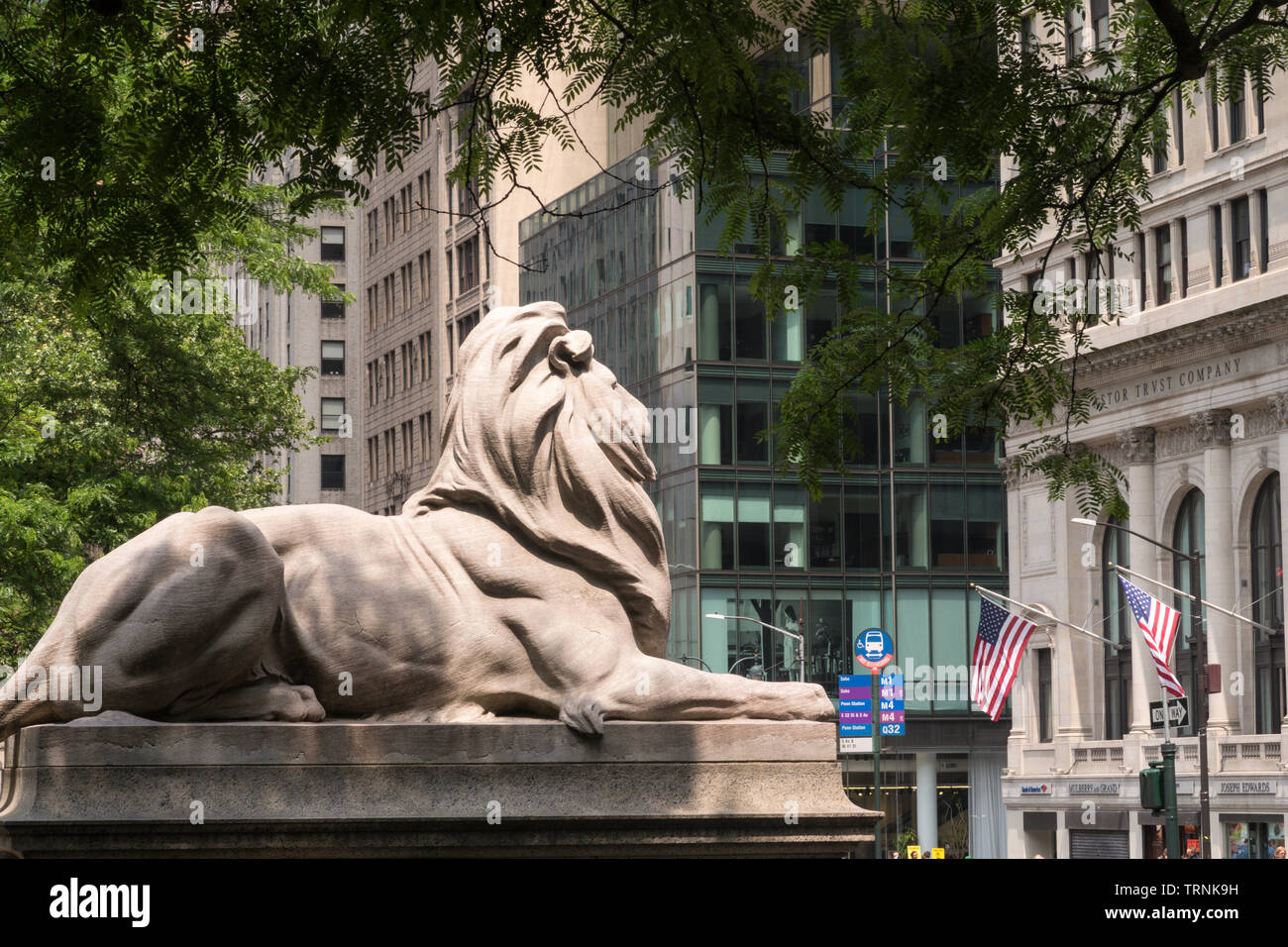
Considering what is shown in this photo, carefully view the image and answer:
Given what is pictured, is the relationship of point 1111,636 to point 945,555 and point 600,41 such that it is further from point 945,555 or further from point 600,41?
point 600,41

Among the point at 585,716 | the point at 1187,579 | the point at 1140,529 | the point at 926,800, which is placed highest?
the point at 1140,529

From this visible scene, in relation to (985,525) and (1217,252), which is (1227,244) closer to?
(1217,252)

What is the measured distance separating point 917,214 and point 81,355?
1803cm

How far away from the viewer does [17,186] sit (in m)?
10.3

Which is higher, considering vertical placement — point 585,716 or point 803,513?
point 803,513

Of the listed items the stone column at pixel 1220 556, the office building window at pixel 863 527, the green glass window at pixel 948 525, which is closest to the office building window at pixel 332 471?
the office building window at pixel 863 527

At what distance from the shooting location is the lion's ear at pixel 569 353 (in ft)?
28.3

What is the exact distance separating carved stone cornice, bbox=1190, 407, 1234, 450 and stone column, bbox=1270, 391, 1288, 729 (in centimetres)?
273

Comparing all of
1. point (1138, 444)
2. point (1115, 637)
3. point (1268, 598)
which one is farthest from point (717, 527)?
point (1268, 598)

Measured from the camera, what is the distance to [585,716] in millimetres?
7859

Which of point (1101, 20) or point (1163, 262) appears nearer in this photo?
point (1101, 20)

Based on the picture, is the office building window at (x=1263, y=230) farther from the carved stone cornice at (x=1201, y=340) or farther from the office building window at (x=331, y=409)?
the office building window at (x=331, y=409)

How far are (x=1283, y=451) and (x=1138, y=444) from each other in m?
8.62

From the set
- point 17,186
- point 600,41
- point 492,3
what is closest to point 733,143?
point 600,41
